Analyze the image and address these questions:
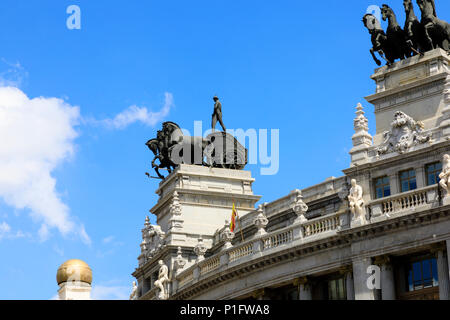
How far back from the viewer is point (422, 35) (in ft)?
217

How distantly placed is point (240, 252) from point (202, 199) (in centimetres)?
1781

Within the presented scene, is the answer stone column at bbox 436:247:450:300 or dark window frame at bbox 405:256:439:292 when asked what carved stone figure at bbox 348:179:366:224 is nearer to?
dark window frame at bbox 405:256:439:292

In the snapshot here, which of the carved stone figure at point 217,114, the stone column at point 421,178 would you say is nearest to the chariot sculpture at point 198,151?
the carved stone figure at point 217,114

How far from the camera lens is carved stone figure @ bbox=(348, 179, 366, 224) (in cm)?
5966

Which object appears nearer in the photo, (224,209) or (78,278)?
(78,278)

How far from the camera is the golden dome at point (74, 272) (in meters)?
61.3

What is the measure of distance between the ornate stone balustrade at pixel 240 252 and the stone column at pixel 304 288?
17.0ft

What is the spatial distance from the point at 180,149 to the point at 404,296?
34.9 metres

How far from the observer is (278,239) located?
214ft

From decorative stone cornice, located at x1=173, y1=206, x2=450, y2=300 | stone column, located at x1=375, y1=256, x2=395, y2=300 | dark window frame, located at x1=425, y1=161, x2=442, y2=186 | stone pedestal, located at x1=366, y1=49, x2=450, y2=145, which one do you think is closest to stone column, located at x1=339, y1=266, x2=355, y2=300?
decorative stone cornice, located at x1=173, y1=206, x2=450, y2=300
